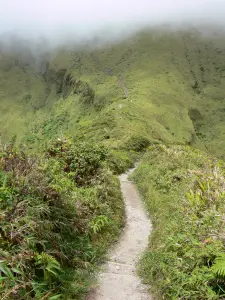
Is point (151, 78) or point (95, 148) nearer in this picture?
point (95, 148)

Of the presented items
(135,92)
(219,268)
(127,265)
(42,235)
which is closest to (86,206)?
(127,265)

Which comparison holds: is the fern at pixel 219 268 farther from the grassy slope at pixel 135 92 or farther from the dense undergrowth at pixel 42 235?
the grassy slope at pixel 135 92

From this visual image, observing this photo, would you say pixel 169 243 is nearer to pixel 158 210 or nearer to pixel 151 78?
pixel 158 210

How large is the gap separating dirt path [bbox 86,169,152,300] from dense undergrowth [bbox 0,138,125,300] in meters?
0.41

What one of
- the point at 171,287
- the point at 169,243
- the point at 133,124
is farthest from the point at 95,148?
the point at 133,124

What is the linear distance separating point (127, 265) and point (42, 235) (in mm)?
3636

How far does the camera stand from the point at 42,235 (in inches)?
281

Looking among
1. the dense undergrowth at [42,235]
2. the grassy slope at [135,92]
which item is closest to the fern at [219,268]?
the dense undergrowth at [42,235]

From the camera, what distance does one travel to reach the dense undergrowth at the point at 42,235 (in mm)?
6074

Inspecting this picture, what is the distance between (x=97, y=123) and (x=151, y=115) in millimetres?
19276

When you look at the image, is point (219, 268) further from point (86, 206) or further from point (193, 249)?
point (86, 206)

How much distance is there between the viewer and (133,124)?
6662cm

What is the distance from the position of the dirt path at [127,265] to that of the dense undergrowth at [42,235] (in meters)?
0.41

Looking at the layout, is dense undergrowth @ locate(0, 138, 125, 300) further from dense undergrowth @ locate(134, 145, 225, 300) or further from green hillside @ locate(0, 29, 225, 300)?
dense undergrowth @ locate(134, 145, 225, 300)
